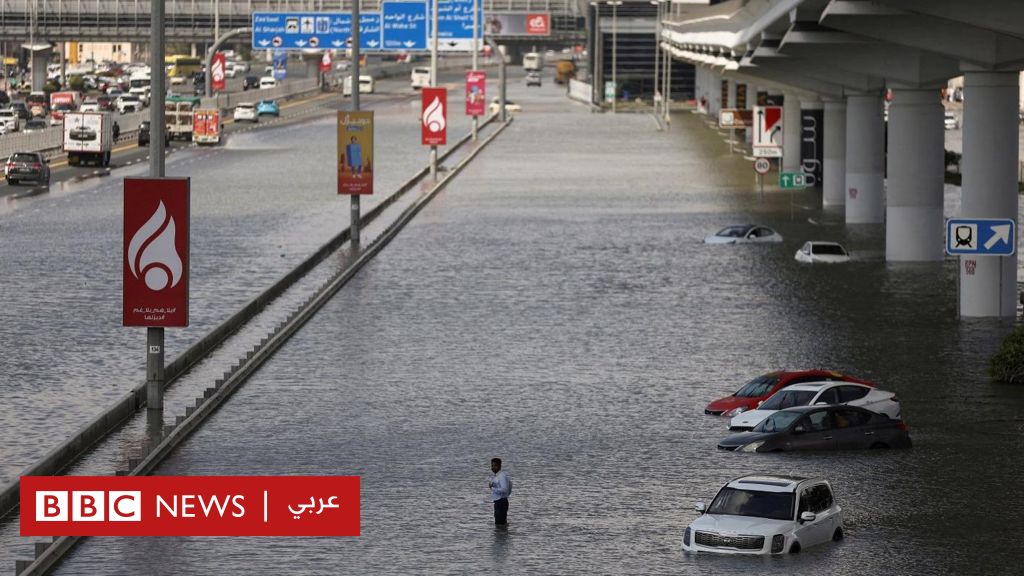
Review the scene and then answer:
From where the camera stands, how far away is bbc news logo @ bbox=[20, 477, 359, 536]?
27109 mm

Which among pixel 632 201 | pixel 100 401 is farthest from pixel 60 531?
pixel 632 201

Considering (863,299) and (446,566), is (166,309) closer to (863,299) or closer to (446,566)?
(446,566)

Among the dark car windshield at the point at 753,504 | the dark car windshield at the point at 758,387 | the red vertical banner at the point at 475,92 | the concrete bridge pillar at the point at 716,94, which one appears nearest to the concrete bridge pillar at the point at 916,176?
the dark car windshield at the point at 758,387

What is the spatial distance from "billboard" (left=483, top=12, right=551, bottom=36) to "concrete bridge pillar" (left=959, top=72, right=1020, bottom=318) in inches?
5282

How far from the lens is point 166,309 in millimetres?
34938

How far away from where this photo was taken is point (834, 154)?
88938 millimetres

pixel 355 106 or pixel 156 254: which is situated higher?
pixel 355 106

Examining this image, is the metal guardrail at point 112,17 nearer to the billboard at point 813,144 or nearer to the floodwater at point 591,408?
the billboard at point 813,144

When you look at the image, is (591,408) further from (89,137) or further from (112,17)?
(112,17)

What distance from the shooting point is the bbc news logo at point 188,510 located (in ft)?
88.9

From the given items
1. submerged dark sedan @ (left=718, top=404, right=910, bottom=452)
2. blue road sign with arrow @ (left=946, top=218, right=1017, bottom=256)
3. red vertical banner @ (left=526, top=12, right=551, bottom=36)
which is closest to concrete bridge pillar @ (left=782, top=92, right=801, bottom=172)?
blue road sign with arrow @ (left=946, top=218, right=1017, bottom=256)

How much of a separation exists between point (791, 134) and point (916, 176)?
139ft

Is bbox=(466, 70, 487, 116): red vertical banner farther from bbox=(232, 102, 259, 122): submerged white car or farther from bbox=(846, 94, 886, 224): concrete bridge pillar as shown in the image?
bbox=(846, 94, 886, 224): concrete bridge pillar

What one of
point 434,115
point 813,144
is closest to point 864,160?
point 813,144
